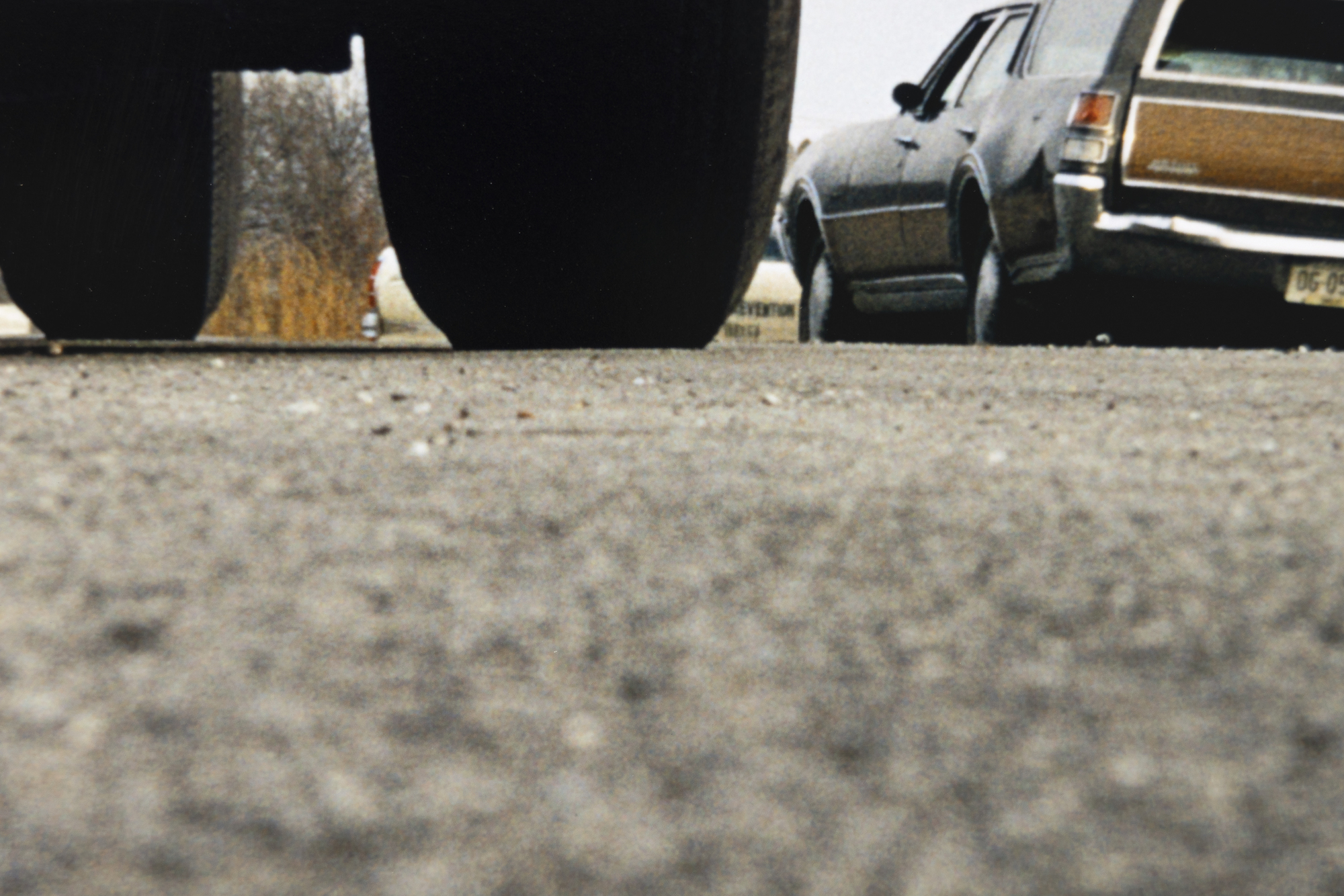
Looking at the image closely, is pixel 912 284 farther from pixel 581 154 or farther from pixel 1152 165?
pixel 581 154

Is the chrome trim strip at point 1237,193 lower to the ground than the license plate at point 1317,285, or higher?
higher

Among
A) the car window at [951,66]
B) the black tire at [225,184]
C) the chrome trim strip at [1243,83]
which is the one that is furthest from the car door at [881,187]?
the black tire at [225,184]

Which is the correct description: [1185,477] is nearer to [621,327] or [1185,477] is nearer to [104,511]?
[104,511]

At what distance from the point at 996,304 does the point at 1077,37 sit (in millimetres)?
995

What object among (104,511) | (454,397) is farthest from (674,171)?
(104,511)

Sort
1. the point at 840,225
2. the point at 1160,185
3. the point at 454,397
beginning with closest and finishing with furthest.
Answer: the point at 454,397, the point at 1160,185, the point at 840,225

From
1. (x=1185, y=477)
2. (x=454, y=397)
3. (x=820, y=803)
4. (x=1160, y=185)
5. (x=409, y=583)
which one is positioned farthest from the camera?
(x=1160, y=185)

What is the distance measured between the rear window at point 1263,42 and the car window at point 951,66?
1.28 m

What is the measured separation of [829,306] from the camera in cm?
736

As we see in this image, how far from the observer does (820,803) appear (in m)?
0.90

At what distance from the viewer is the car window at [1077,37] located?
5.43 meters

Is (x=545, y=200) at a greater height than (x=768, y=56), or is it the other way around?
(x=768, y=56)

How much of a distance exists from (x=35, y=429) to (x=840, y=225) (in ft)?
18.0

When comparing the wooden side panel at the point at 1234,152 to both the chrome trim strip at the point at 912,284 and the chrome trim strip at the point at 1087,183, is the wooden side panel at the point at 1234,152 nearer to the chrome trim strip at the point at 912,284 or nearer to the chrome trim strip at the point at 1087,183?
the chrome trim strip at the point at 1087,183
